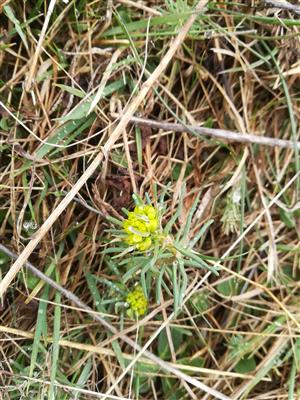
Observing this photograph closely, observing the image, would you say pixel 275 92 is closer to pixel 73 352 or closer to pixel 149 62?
pixel 149 62

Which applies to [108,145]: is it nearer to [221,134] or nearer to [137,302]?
[221,134]

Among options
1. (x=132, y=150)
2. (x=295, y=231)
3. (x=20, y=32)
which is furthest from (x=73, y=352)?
(x=20, y=32)

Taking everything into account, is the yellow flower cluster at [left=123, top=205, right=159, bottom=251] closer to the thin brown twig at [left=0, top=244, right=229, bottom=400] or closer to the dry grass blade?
the dry grass blade

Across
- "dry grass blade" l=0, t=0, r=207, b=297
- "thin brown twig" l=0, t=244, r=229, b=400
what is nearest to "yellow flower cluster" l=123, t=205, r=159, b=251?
"dry grass blade" l=0, t=0, r=207, b=297

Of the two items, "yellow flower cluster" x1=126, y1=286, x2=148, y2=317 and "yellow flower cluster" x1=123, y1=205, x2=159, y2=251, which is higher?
"yellow flower cluster" x1=123, y1=205, x2=159, y2=251

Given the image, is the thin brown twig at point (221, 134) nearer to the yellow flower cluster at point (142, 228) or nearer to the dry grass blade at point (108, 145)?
the dry grass blade at point (108, 145)

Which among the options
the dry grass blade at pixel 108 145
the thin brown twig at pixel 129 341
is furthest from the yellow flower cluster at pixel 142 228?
the thin brown twig at pixel 129 341
